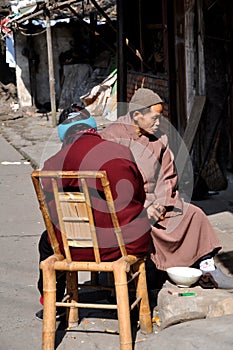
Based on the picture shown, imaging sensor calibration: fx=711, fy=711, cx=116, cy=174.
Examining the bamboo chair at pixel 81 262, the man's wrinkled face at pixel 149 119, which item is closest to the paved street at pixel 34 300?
the bamboo chair at pixel 81 262

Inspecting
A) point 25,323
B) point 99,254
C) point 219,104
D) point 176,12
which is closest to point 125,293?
point 99,254

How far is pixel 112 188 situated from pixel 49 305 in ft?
2.80

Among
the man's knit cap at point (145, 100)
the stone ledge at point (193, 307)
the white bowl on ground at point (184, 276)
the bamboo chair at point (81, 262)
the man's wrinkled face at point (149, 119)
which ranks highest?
the man's knit cap at point (145, 100)

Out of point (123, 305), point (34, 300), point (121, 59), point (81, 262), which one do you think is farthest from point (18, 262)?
point (121, 59)

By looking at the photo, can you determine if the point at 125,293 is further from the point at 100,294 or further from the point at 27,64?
the point at 27,64

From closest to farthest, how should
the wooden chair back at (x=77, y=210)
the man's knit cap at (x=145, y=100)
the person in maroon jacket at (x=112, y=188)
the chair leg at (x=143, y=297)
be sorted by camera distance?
the wooden chair back at (x=77, y=210), the person in maroon jacket at (x=112, y=188), the chair leg at (x=143, y=297), the man's knit cap at (x=145, y=100)

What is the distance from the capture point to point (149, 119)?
504 centimetres

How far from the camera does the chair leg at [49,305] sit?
14.8 ft

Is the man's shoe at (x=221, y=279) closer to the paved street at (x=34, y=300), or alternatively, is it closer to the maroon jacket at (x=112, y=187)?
the paved street at (x=34, y=300)

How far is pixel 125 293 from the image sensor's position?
4.41 meters

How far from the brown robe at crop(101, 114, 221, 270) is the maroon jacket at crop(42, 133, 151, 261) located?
45cm

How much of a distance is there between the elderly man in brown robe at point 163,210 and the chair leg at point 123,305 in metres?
0.66

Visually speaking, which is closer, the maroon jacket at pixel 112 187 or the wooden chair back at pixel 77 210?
the wooden chair back at pixel 77 210

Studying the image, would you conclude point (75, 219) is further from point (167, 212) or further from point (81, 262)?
point (167, 212)
